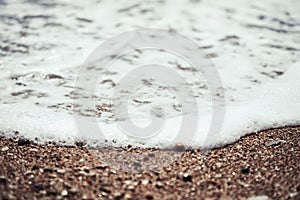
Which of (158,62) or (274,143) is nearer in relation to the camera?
(274,143)

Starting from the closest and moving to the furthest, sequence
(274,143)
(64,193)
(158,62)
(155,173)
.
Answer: (64,193) → (155,173) → (274,143) → (158,62)

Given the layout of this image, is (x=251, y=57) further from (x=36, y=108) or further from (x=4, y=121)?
(x=4, y=121)

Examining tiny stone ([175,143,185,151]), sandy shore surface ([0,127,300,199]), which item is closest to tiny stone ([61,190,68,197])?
sandy shore surface ([0,127,300,199])

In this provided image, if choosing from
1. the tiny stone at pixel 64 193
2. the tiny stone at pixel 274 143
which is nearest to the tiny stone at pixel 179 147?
the tiny stone at pixel 274 143

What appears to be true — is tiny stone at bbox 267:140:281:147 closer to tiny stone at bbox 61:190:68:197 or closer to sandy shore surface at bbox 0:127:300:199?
sandy shore surface at bbox 0:127:300:199

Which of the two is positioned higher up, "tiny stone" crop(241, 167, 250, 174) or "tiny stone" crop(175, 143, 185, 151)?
"tiny stone" crop(241, 167, 250, 174)

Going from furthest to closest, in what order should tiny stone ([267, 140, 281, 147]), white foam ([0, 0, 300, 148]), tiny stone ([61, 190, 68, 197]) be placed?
white foam ([0, 0, 300, 148]), tiny stone ([267, 140, 281, 147]), tiny stone ([61, 190, 68, 197])

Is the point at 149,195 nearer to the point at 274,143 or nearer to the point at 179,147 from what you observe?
the point at 179,147

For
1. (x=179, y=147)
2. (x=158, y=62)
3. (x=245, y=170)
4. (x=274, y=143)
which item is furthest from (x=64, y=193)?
(x=158, y=62)

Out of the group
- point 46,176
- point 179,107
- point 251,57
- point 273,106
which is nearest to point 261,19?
point 251,57

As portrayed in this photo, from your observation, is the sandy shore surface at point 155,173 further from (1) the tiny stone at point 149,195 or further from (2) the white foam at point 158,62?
(2) the white foam at point 158,62
